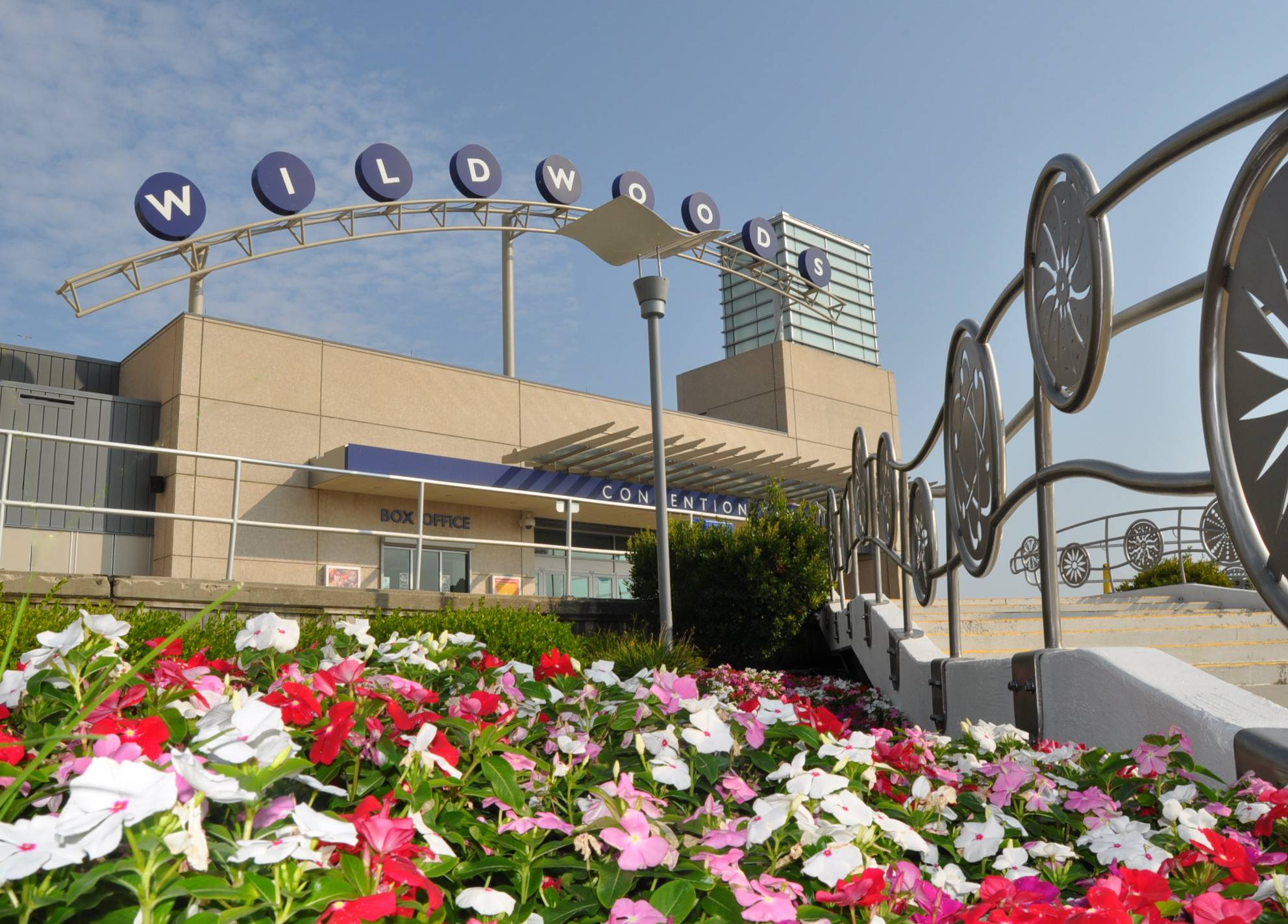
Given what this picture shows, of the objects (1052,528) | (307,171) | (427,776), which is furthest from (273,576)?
(427,776)

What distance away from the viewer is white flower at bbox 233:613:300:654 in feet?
6.59

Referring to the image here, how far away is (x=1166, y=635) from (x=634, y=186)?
68.2ft

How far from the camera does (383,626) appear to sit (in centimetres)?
724

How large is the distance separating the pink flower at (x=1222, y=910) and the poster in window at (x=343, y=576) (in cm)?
1669

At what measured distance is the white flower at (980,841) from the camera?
63.4 inches

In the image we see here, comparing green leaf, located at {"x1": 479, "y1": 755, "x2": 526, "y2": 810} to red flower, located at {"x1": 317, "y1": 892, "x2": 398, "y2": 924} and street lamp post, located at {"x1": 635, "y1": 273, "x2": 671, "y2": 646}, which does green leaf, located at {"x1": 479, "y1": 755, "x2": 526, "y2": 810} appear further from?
street lamp post, located at {"x1": 635, "y1": 273, "x2": 671, "y2": 646}

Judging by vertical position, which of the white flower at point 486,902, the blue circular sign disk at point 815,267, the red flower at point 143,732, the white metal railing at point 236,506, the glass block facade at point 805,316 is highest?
the glass block facade at point 805,316

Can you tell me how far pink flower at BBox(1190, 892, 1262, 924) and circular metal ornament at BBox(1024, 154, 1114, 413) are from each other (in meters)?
2.18

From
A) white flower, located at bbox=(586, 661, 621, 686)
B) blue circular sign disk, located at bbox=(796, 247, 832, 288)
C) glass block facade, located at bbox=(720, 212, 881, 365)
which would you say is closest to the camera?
white flower, located at bbox=(586, 661, 621, 686)

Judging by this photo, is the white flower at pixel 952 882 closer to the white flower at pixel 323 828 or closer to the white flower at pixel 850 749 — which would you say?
the white flower at pixel 850 749

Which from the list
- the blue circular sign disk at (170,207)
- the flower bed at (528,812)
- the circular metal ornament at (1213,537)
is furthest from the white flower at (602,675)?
the blue circular sign disk at (170,207)

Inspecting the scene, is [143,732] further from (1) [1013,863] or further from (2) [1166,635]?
(2) [1166,635]

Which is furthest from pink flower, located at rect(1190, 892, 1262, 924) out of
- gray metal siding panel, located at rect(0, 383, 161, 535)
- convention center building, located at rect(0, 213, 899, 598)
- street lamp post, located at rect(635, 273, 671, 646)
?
gray metal siding panel, located at rect(0, 383, 161, 535)

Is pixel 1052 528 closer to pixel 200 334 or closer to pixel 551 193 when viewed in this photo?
pixel 200 334
